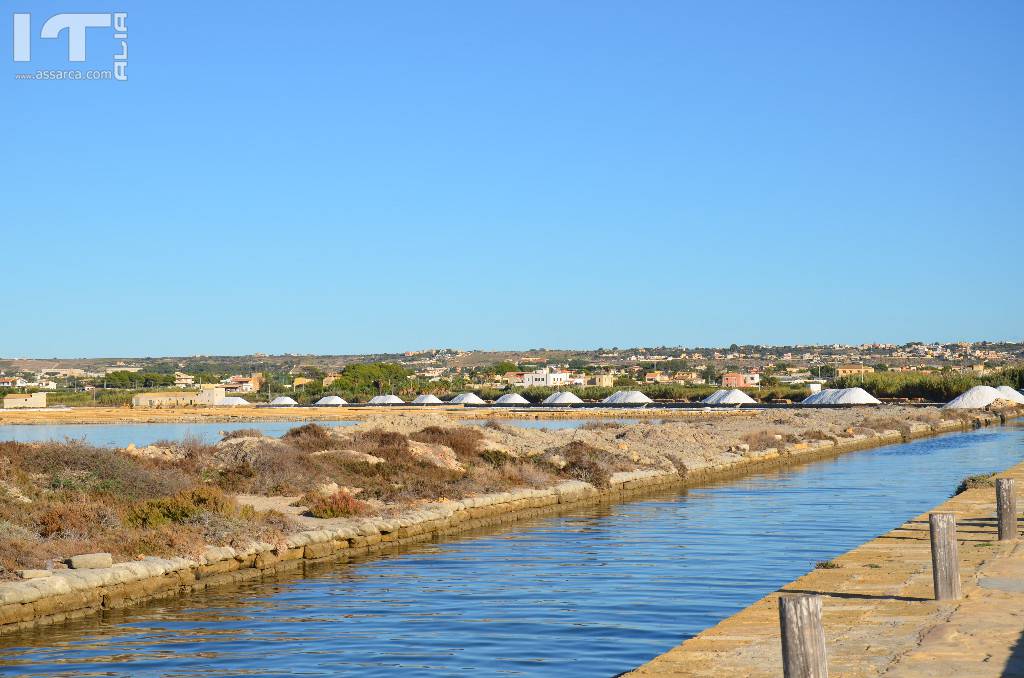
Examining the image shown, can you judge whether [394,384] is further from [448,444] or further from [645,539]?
[645,539]

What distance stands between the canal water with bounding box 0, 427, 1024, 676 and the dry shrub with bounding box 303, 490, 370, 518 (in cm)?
A: 202

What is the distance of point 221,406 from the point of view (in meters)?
120

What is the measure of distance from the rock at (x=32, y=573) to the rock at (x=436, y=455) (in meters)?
13.9

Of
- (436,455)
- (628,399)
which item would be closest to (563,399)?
(628,399)

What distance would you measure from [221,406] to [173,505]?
346 ft

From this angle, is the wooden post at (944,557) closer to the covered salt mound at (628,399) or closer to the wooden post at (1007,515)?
the wooden post at (1007,515)

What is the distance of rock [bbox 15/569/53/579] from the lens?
13.3 metres

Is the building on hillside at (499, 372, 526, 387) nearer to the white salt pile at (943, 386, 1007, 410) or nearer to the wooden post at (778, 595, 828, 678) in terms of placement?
the white salt pile at (943, 386, 1007, 410)

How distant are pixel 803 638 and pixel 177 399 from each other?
121113 mm

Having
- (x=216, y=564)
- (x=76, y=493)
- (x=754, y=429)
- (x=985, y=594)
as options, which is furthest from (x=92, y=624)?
(x=754, y=429)

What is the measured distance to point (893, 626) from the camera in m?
9.50

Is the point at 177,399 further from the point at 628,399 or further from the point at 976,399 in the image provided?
the point at 976,399

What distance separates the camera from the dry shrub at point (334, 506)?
20000 millimetres

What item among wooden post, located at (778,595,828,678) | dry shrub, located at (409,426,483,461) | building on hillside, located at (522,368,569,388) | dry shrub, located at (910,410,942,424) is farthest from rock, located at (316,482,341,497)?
building on hillside, located at (522,368,569,388)
